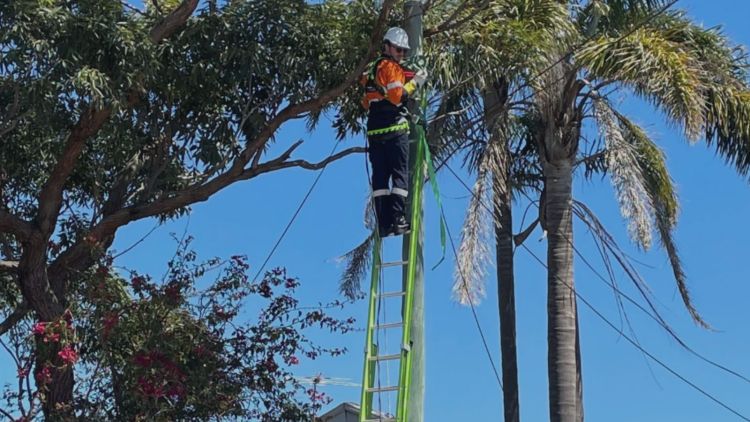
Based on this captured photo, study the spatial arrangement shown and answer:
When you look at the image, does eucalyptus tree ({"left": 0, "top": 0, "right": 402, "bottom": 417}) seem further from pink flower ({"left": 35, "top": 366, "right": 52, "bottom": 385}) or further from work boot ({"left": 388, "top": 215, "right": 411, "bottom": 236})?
work boot ({"left": 388, "top": 215, "right": 411, "bottom": 236})

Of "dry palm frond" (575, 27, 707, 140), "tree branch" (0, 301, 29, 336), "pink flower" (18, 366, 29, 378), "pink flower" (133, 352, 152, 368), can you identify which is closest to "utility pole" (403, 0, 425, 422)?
"pink flower" (133, 352, 152, 368)

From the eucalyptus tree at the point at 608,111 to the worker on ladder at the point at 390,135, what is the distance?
4.21m

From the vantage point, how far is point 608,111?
14.2 metres

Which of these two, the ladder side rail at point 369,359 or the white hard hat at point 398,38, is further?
the white hard hat at point 398,38

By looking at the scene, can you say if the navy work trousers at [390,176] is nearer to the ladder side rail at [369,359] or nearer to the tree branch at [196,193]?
the ladder side rail at [369,359]

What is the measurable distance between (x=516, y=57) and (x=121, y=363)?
459 cm

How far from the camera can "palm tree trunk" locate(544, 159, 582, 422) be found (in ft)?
44.9

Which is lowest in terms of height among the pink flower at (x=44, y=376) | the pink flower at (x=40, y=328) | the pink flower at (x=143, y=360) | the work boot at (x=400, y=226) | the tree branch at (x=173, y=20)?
the pink flower at (x=44, y=376)

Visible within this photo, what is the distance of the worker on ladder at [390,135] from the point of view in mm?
8477

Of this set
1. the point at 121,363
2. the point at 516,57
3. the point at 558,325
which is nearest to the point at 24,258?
the point at 121,363

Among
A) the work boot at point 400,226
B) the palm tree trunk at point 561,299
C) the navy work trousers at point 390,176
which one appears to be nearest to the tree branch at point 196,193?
the navy work trousers at point 390,176

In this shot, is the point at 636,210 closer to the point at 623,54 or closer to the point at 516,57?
the point at 623,54

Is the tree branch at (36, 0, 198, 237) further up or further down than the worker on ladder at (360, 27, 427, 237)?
further up

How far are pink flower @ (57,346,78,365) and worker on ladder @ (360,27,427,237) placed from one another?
3.19 metres
